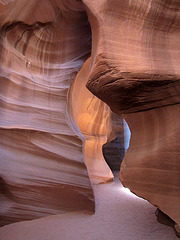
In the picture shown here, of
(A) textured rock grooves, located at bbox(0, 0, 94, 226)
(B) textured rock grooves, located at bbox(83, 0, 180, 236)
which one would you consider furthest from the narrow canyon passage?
(B) textured rock grooves, located at bbox(83, 0, 180, 236)

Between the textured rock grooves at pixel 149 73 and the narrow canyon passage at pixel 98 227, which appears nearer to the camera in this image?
the textured rock grooves at pixel 149 73


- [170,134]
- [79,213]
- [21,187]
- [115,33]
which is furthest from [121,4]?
[79,213]

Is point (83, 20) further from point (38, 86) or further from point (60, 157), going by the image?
point (60, 157)

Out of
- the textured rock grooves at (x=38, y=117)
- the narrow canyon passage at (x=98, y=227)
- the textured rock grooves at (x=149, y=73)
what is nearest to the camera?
the textured rock grooves at (x=149, y=73)

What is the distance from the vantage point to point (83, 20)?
406 centimetres

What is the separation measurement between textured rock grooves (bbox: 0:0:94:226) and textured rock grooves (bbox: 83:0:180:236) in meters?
1.37

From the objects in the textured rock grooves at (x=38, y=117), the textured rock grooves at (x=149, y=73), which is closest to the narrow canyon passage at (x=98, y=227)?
the textured rock grooves at (x=38, y=117)

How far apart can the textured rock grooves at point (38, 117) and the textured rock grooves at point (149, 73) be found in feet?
4.49

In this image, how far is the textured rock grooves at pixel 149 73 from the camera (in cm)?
204

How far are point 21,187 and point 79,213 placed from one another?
1.02 metres

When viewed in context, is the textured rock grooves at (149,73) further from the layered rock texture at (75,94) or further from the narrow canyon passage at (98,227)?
the narrow canyon passage at (98,227)

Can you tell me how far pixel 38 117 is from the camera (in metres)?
3.36

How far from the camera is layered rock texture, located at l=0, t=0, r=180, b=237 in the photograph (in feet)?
6.94

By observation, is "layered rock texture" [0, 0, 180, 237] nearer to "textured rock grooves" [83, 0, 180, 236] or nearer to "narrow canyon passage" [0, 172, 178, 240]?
"textured rock grooves" [83, 0, 180, 236]
